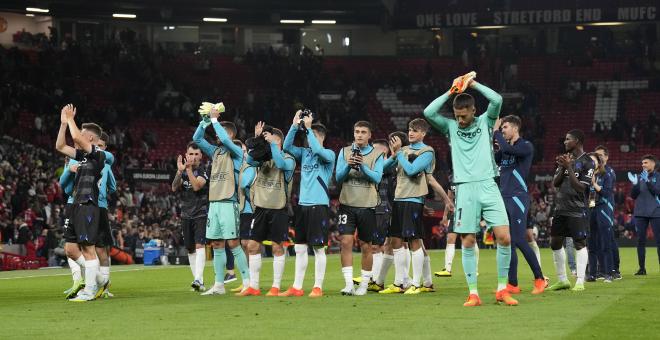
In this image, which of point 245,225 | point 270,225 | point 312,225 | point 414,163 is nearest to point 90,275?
point 270,225

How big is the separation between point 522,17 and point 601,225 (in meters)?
38.0

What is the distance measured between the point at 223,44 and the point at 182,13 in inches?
155

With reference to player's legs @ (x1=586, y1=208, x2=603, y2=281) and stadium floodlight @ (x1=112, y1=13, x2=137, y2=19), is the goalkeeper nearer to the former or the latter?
player's legs @ (x1=586, y1=208, x2=603, y2=281)

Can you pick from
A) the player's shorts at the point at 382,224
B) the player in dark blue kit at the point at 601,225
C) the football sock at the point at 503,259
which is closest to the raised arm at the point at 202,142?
the player's shorts at the point at 382,224

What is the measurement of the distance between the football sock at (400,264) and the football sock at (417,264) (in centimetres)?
27

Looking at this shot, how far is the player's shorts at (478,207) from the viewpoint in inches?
541

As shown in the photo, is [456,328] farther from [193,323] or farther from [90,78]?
[90,78]

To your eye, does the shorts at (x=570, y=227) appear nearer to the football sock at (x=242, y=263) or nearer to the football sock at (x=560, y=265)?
the football sock at (x=560, y=265)

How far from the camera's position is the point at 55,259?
3216cm

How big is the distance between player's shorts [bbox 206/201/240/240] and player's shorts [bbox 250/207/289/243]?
1.62 feet

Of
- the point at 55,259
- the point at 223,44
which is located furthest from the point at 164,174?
the point at 223,44

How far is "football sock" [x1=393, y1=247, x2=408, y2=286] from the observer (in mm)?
17203

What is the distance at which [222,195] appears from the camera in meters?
17.0

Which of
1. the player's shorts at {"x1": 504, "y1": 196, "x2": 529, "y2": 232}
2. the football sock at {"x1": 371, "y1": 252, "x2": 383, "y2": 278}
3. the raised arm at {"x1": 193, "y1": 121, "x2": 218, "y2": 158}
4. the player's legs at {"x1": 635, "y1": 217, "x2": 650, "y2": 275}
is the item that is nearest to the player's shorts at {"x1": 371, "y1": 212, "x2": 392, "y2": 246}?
A: the football sock at {"x1": 371, "y1": 252, "x2": 383, "y2": 278}
